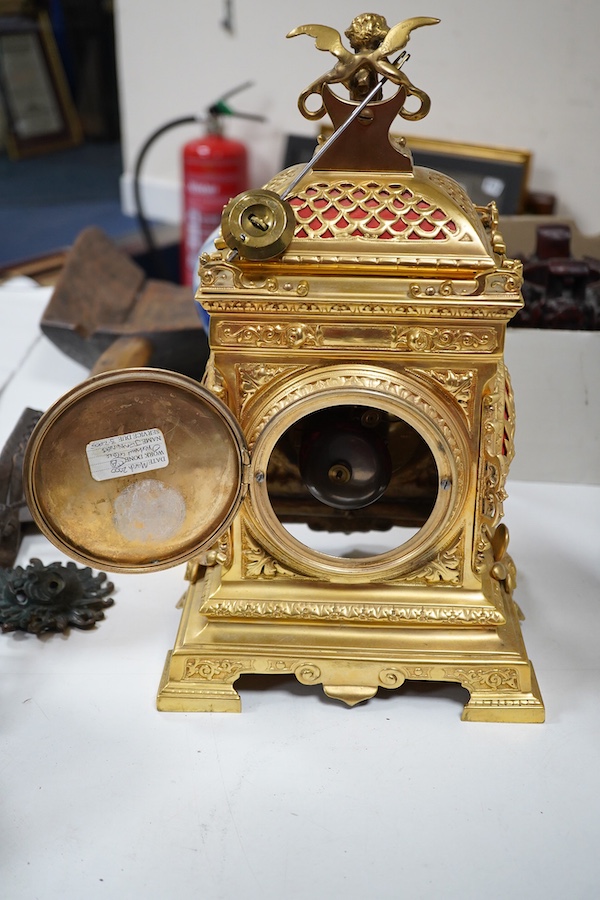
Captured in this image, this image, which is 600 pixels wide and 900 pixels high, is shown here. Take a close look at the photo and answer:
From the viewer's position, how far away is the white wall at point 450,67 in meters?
2.45

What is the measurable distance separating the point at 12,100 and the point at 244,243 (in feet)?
10.4

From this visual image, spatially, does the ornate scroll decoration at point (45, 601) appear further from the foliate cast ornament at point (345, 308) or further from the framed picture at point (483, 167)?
the framed picture at point (483, 167)

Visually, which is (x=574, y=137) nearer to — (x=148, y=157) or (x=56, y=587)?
(x=148, y=157)

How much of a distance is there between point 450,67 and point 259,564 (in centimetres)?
176

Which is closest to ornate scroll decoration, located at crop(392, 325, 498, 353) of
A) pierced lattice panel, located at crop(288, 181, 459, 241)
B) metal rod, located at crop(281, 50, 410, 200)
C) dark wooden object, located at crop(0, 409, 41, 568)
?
pierced lattice panel, located at crop(288, 181, 459, 241)

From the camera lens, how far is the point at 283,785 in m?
1.23

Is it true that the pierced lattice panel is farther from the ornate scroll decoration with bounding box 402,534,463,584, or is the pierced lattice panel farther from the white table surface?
the white table surface

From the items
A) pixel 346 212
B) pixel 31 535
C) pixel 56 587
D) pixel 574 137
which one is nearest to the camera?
pixel 346 212

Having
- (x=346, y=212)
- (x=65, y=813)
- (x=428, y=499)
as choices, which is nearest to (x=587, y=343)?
(x=428, y=499)

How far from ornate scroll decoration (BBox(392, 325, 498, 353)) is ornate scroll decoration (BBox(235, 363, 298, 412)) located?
14 cm

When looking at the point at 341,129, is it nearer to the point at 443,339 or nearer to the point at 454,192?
the point at 454,192

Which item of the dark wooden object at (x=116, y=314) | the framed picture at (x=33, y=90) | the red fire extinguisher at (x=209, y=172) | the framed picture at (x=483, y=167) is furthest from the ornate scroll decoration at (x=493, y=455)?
the framed picture at (x=33, y=90)

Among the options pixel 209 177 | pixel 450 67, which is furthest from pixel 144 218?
pixel 450 67

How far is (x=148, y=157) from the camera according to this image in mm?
3436
